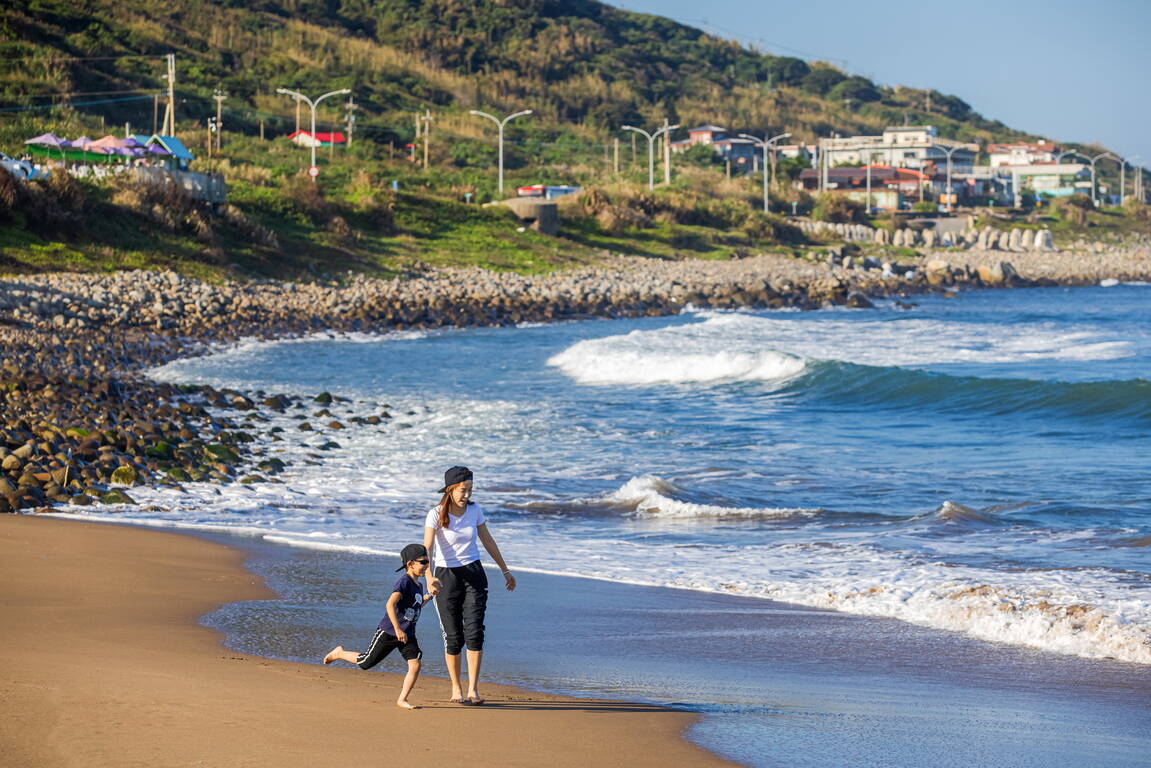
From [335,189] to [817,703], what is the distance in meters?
51.8

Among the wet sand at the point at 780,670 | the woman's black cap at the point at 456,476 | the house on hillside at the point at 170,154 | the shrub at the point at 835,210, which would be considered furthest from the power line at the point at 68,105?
the woman's black cap at the point at 456,476

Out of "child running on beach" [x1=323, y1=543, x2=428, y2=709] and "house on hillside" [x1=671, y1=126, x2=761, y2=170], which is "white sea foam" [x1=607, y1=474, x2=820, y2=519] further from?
"house on hillside" [x1=671, y1=126, x2=761, y2=170]

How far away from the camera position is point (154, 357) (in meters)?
26.9

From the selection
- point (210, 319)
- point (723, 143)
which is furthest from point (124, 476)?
point (723, 143)

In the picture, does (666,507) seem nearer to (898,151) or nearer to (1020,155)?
(898,151)

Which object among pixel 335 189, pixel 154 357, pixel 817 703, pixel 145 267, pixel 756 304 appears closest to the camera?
pixel 817 703

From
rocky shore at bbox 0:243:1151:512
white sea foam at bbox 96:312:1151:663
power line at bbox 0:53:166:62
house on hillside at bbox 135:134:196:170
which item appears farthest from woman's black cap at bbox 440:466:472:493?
power line at bbox 0:53:166:62

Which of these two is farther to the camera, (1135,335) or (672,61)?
(672,61)

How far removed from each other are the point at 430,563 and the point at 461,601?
27cm

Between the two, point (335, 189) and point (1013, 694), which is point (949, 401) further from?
point (335, 189)

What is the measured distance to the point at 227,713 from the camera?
20.5 feet

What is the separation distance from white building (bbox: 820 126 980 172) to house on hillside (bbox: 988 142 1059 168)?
11.7 m

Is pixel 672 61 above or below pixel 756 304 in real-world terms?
above

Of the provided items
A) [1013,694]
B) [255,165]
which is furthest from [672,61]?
[1013,694]
